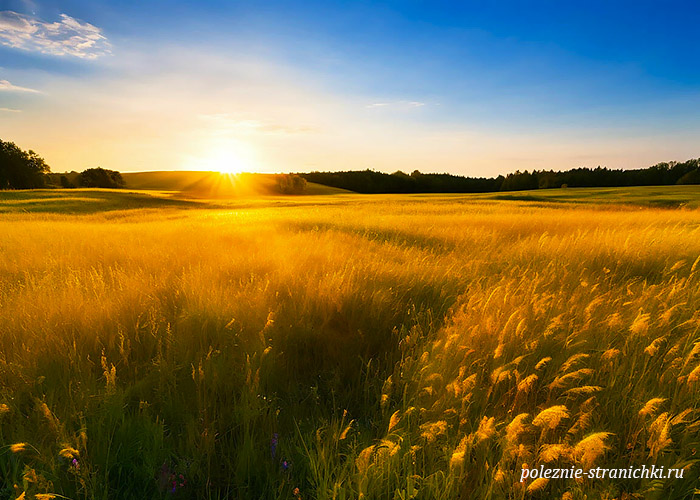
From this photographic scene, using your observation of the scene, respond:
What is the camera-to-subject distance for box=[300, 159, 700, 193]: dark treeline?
63.8 meters

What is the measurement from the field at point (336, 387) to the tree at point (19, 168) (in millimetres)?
60813

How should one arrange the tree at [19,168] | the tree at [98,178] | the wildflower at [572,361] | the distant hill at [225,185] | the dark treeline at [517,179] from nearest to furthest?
the wildflower at [572,361] → the tree at [19,168] → the distant hill at [225,185] → the tree at [98,178] → the dark treeline at [517,179]

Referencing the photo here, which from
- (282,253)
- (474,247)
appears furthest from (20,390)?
(474,247)

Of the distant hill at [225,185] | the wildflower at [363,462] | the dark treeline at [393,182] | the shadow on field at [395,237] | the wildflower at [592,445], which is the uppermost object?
the dark treeline at [393,182]

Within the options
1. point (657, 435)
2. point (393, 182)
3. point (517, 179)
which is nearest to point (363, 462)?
point (657, 435)

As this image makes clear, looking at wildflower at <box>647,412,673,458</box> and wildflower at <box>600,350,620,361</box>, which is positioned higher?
wildflower at <box>600,350,620,361</box>

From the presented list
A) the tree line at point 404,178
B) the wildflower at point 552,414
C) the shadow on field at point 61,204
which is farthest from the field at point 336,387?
the tree line at point 404,178

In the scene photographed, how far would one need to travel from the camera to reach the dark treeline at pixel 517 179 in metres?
63.8

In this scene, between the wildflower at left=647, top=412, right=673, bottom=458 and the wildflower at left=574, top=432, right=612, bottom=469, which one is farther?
the wildflower at left=647, top=412, right=673, bottom=458

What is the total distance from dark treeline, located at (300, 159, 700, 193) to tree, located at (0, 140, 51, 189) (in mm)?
59678

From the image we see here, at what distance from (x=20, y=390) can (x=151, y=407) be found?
0.81 m

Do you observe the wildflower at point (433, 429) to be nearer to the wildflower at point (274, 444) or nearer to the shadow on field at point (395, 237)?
the wildflower at point (274, 444)

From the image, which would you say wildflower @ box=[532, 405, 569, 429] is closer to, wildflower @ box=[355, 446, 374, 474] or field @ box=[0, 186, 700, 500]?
field @ box=[0, 186, 700, 500]

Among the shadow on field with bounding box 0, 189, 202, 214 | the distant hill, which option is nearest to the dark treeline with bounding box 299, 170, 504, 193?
the distant hill
